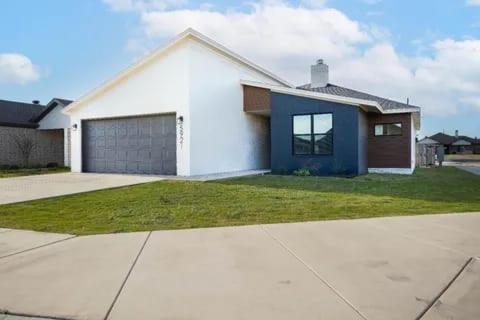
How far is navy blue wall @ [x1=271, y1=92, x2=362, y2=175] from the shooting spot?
53.7 ft

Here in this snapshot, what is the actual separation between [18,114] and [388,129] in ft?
74.5

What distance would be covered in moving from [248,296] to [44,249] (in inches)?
131

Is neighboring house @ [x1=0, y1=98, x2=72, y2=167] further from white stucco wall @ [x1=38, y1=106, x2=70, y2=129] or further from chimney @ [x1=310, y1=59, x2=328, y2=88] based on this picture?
chimney @ [x1=310, y1=59, x2=328, y2=88]

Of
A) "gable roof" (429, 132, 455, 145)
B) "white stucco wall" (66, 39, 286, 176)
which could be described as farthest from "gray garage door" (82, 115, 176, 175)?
"gable roof" (429, 132, 455, 145)

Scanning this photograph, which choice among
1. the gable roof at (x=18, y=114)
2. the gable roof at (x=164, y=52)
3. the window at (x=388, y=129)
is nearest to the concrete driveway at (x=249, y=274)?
the gable roof at (x=164, y=52)

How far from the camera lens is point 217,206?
29.7ft

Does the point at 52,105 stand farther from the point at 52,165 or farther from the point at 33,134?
the point at 52,165

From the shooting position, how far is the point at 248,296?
372 centimetres

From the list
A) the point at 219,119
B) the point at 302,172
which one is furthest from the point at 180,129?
the point at 302,172

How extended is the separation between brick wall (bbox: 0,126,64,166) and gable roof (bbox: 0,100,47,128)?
1.15 ft

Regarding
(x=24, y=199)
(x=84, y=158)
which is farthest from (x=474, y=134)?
(x=24, y=199)

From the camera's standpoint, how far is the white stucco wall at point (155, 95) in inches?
635

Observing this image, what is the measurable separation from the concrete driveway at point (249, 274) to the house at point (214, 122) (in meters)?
10.2

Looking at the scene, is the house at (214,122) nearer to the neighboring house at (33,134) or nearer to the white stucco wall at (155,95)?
the white stucco wall at (155,95)
